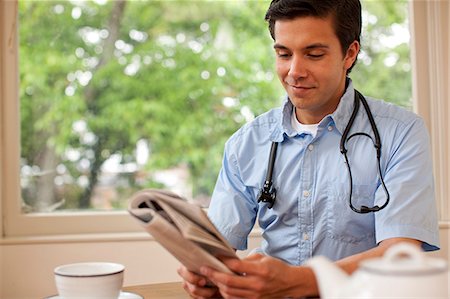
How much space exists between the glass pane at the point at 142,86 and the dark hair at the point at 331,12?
0.79 meters

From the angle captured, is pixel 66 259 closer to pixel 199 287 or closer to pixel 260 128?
pixel 260 128

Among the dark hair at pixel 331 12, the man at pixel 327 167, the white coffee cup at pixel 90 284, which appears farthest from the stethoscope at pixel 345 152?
the white coffee cup at pixel 90 284

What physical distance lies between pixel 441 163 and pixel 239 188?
3.43ft

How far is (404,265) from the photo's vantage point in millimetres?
852

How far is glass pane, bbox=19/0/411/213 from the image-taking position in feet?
8.41

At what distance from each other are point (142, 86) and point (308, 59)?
100 cm

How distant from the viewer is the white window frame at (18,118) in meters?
2.46

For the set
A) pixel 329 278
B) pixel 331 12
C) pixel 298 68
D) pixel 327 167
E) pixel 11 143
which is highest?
pixel 331 12

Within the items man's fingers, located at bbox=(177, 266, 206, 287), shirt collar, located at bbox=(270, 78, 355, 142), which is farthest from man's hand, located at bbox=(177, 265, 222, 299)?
shirt collar, located at bbox=(270, 78, 355, 142)

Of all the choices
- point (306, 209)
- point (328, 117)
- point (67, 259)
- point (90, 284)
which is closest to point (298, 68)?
point (328, 117)

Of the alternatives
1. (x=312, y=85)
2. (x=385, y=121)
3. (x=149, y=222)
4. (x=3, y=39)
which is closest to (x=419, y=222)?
(x=385, y=121)

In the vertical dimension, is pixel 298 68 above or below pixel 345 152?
above

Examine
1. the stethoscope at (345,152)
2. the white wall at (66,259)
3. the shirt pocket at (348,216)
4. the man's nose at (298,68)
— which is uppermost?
the man's nose at (298,68)

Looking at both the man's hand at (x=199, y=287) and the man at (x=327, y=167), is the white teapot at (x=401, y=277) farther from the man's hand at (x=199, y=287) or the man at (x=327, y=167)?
the man at (x=327, y=167)
